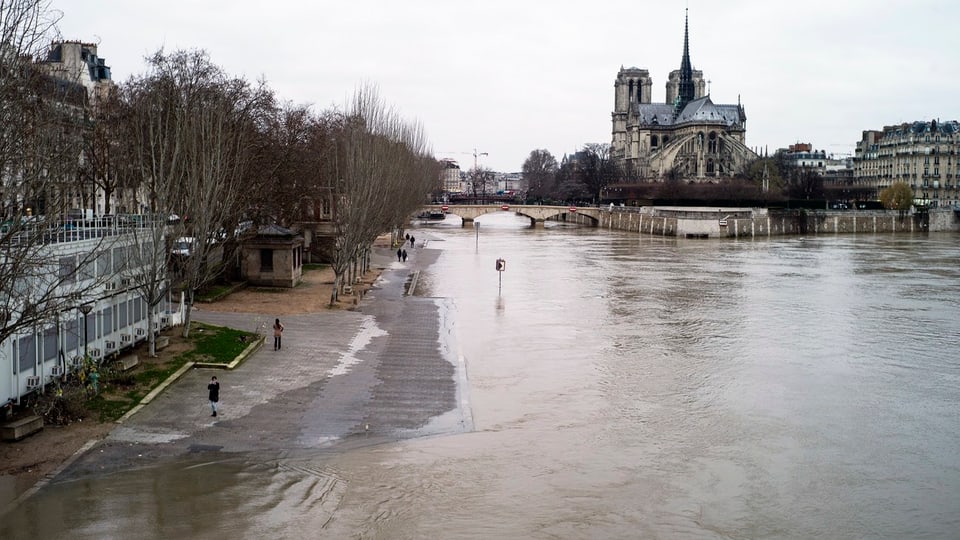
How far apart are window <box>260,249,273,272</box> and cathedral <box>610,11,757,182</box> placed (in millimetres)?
115978

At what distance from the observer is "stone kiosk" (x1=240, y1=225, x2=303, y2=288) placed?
4034cm

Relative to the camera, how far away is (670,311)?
3916 centimetres

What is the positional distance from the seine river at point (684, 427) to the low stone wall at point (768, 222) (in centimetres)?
4966

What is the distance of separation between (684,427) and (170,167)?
56.6 ft

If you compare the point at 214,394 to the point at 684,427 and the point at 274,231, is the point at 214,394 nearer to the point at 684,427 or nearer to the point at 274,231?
the point at 684,427

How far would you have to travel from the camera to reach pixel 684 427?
20.8m

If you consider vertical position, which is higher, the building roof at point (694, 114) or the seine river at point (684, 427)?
the building roof at point (694, 114)

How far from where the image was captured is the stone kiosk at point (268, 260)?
40.3m

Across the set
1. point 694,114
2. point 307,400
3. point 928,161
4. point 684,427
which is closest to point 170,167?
point 307,400

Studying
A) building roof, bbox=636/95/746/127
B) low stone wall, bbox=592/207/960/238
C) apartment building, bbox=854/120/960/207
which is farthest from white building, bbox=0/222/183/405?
building roof, bbox=636/95/746/127

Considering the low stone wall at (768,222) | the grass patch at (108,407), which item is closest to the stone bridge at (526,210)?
the low stone wall at (768,222)

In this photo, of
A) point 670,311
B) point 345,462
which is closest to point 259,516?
point 345,462

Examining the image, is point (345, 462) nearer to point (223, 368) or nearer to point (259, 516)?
point (259, 516)

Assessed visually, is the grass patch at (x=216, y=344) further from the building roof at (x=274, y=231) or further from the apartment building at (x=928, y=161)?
the apartment building at (x=928, y=161)
